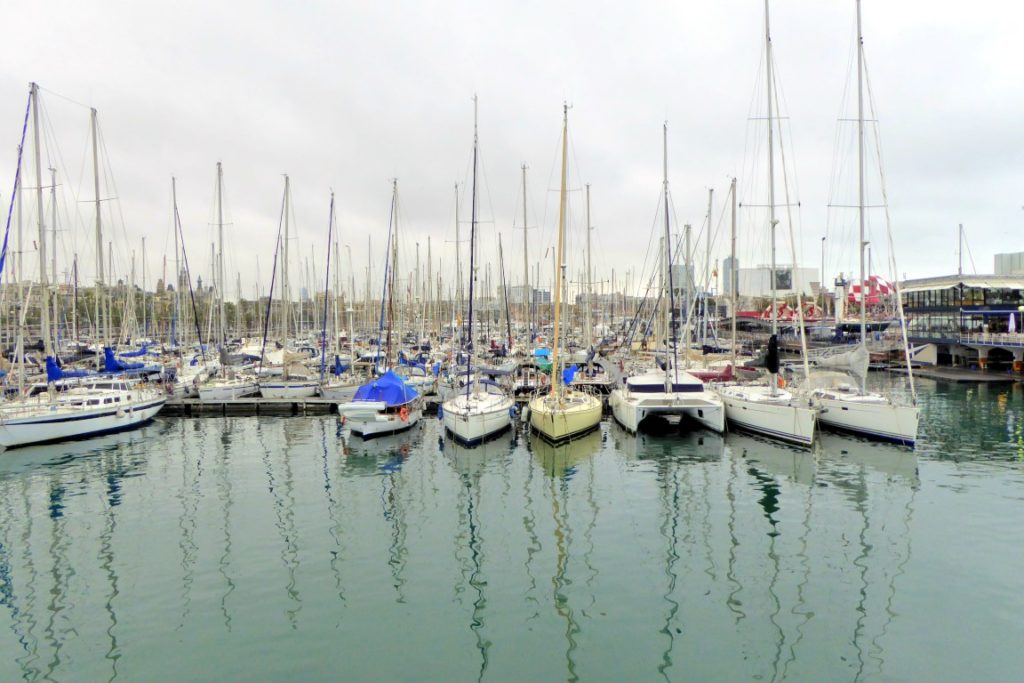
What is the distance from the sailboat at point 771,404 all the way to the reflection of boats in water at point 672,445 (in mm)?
1646

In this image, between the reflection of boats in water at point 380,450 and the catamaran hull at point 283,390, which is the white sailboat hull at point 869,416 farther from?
the catamaran hull at point 283,390

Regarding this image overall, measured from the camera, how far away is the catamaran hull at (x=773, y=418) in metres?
25.7

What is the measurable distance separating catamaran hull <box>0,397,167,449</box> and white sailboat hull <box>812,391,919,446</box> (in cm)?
3453

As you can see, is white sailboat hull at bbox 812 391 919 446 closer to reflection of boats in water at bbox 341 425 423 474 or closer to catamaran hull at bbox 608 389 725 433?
catamaran hull at bbox 608 389 725 433

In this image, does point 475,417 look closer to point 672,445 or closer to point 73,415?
point 672,445

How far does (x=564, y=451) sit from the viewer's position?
2658 cm

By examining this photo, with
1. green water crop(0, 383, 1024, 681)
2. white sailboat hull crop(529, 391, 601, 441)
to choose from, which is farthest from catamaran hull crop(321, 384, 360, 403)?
white sailboat hull crop(529, 391, 601, 441)

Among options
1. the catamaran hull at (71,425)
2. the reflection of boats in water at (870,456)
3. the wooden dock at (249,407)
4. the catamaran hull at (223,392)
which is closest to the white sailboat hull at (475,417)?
the wooden dock at (249,407)

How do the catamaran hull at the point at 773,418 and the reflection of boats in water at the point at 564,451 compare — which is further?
the catamaran hull at the point at 773,418

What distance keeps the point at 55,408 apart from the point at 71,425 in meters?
1.10

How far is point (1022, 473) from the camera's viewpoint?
21.8 metres

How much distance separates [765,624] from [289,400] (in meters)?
33.0

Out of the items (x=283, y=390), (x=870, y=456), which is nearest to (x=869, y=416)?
(x=870, y=456)

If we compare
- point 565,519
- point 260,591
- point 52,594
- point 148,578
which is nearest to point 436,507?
point 565,519
